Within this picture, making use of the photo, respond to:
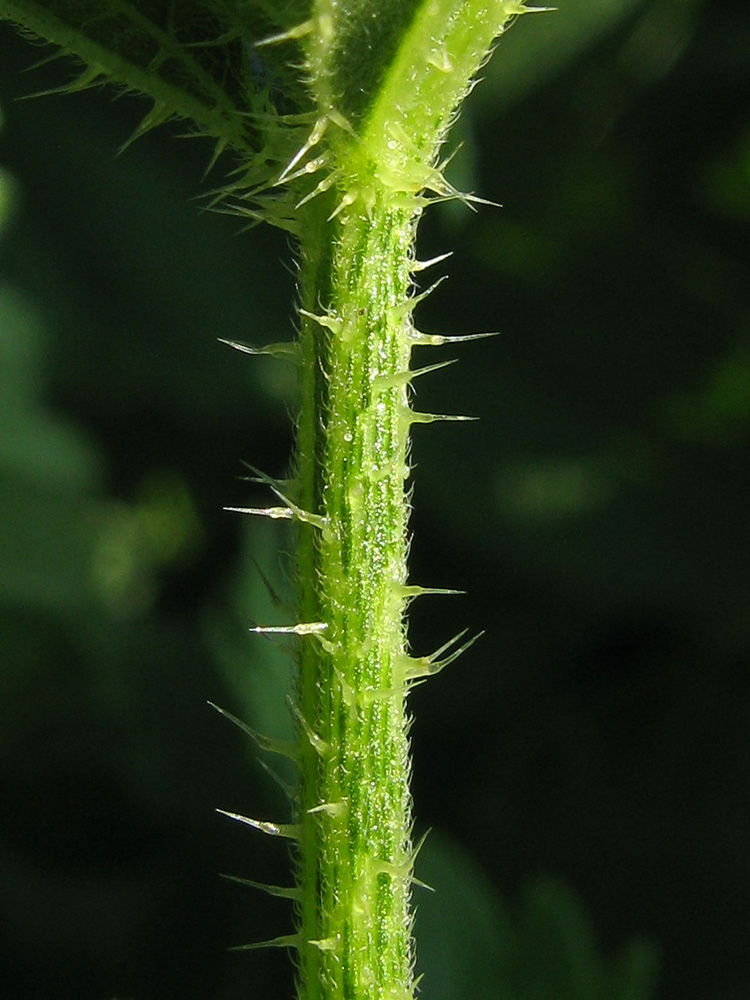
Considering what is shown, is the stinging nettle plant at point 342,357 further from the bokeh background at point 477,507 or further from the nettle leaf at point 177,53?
the bokeh background at point 477,507

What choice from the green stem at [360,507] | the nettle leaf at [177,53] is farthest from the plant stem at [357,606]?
the nettle leaf at [177,53]

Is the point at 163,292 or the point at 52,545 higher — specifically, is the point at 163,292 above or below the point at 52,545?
above

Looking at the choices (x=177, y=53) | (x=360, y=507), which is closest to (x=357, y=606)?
(x=360, y=507)

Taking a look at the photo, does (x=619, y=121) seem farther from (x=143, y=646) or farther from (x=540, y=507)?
(x=143, y=646)

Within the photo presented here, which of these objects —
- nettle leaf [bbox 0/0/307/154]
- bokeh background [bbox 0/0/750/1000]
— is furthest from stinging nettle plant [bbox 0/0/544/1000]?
bokeh background [bbox 0/0/750/1000]

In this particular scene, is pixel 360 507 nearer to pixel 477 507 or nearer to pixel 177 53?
pixel 177 53

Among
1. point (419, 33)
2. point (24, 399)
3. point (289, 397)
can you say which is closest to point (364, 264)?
point (419, 33)

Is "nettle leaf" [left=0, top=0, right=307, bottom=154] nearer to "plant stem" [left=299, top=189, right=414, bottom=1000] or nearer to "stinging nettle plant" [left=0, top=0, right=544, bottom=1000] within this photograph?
"stinging nettle plant" [left=0, top=0, right=544, bottom=1000]
